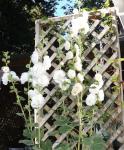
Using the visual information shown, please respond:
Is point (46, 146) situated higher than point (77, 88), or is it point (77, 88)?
point (77, 88)

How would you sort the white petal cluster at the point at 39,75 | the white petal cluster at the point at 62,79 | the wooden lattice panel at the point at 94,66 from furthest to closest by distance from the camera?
the wooden lattice panel at the point at 94,66 < the white petal cluster at the point at 62,79 < the white petal cluster at the point at 39,75

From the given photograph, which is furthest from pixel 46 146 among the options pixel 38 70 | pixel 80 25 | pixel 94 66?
pixel 94 66

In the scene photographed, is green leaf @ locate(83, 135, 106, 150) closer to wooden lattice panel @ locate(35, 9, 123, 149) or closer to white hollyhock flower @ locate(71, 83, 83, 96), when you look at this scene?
white hollyhock flower @ locate(71, 83, 83, 96)

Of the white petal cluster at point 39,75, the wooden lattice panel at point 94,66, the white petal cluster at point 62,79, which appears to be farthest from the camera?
the wooden lattice panel at point 94,66

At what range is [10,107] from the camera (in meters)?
9.41

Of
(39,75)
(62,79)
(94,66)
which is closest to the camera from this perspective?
(39,75)

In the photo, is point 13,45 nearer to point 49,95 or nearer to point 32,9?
point 32,9

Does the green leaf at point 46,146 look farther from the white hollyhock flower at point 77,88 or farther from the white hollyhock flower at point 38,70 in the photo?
the white hollyhock flower at point 38,70

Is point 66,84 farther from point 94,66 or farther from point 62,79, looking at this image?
point 94,66

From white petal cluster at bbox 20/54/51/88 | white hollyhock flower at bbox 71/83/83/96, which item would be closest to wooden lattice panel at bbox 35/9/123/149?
white hollyhock flower at bbox 71/83/83/96

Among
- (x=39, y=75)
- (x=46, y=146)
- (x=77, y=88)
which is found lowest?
(x=46, y=146)

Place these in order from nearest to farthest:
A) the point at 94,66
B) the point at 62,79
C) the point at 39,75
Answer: the point at 39,75 < the point at 62,79 < the point at 94,66

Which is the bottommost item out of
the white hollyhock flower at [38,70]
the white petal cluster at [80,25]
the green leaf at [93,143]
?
the green leaf at [93,143]

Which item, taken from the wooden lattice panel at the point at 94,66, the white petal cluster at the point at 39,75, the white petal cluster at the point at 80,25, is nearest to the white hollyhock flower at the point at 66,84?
the white petal cluster at the point at 39,75
